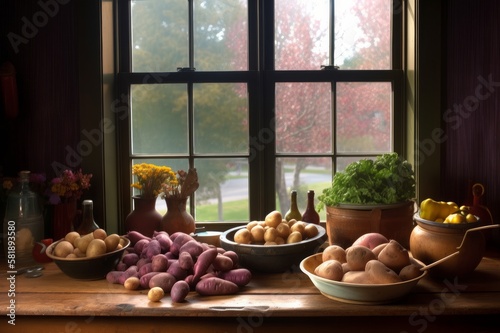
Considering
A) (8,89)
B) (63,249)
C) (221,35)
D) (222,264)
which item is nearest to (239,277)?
(222,264)

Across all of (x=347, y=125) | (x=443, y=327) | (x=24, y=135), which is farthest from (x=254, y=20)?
(x=443, y=327)

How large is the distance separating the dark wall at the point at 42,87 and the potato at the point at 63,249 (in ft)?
2.05

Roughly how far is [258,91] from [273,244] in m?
0.91

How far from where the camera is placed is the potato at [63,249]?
5.75 feet

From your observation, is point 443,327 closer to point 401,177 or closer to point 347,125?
point 401,177

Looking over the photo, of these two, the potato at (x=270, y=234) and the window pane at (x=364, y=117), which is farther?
the window pane at (x=364, y=117)

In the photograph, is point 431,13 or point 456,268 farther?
point 431,13

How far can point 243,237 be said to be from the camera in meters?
1.86

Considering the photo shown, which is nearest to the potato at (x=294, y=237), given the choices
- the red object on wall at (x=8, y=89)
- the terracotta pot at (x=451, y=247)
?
the terracotta pot at (x=451, y=247)

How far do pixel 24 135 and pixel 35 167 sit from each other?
16 cm

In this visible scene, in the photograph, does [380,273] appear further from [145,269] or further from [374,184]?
[145,269]

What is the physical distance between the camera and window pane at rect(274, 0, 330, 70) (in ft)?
7.88

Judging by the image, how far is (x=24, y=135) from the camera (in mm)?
2289

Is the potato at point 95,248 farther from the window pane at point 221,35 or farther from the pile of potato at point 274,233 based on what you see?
the window pane at point 221,35
